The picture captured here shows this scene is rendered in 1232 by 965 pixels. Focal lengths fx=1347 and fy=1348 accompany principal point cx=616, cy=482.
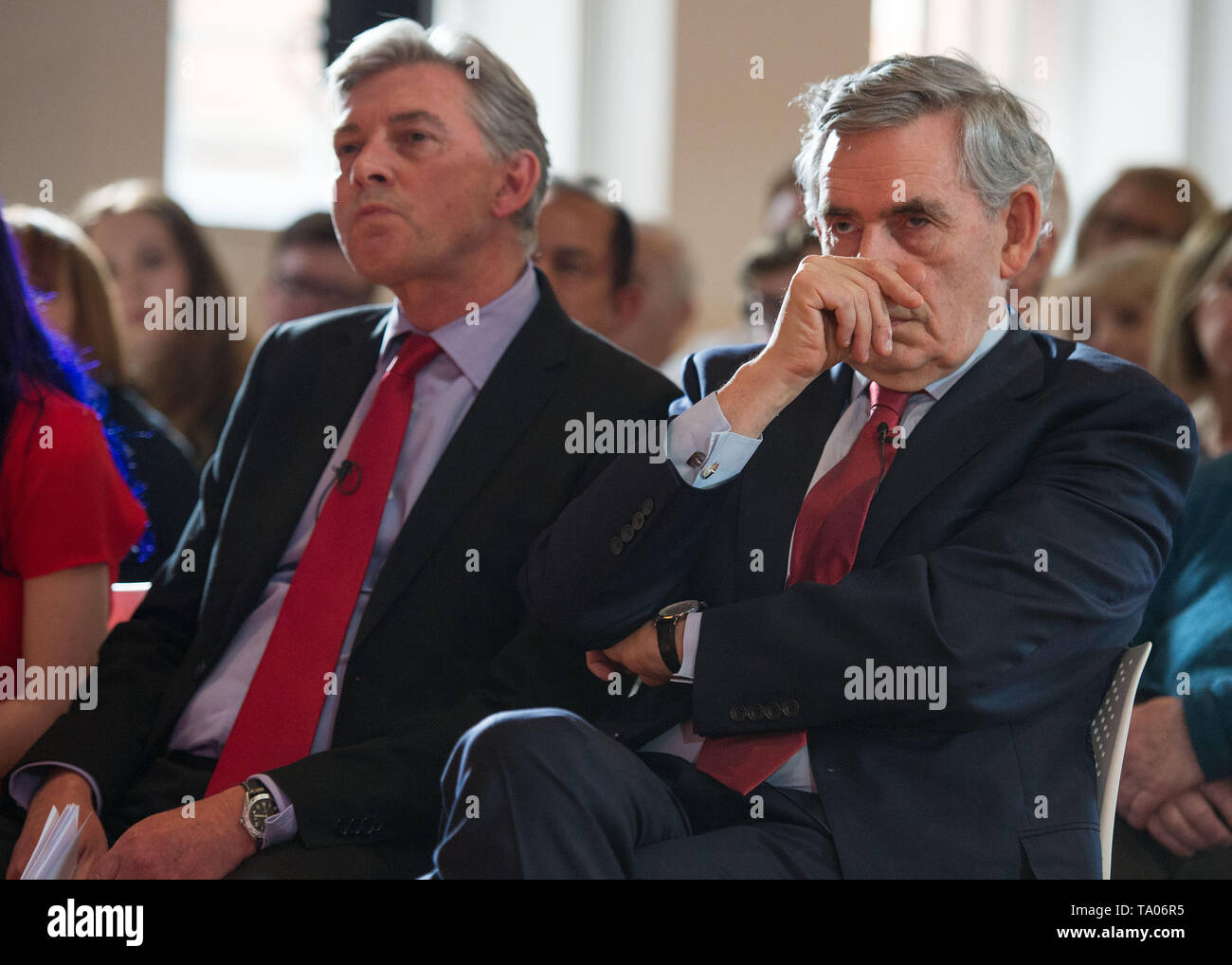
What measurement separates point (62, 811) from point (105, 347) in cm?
105

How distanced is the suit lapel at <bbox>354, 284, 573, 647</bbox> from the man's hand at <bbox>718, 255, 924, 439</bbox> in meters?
0.40

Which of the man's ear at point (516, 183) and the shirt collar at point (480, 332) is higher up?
the man's ear at point (516, 183)

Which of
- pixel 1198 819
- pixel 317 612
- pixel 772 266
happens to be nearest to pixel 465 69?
pixel 317 612

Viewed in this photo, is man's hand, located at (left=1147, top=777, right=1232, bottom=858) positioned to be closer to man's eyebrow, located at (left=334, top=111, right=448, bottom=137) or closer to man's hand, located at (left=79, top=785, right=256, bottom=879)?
man's hand, located at (left=79, top=785, right=256, bottom=879)

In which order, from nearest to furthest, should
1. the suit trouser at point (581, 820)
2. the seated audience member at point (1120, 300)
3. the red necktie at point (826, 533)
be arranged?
the suit trouser at point (581, 820)
the red necktie at point (826, 533)
the seated audience member at point (1120, 300)

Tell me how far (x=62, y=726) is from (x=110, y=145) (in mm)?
2634

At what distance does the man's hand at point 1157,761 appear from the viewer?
1.96 meters

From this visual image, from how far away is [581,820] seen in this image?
1.46 metres

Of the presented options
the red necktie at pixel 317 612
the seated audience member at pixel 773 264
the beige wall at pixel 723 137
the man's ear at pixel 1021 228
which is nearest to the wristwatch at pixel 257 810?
the red necktie at pixel 317 612

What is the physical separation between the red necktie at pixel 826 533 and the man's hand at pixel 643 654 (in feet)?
0.36

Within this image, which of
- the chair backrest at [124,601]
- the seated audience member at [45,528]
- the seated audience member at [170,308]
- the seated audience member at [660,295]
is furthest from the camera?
the seated audience member at [660,295]

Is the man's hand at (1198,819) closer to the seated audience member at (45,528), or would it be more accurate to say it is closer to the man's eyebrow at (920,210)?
the man's eyebrow at (920,210)

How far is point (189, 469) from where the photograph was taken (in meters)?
2.73
